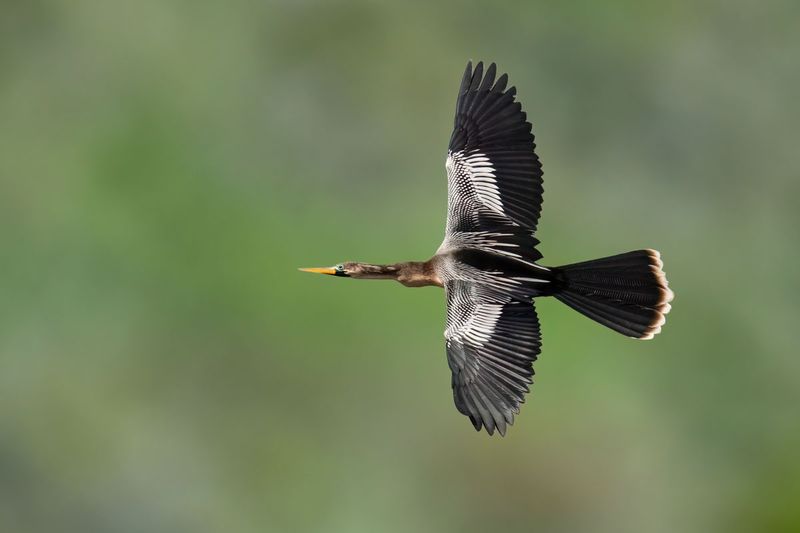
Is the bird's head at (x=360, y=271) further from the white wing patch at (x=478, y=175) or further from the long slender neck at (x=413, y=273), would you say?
the white wing patch at (x=478, y=175)

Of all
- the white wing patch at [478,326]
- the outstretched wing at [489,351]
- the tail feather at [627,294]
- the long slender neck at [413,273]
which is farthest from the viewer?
the tail feather at [627,294]

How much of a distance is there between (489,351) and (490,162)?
1304mm

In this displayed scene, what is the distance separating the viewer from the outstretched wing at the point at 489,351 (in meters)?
6.07

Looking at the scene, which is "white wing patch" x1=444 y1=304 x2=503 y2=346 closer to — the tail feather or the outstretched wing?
the outstretched wing

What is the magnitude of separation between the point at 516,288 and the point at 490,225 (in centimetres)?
52

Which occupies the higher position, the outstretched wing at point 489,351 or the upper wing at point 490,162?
the upper wing at point 490,162

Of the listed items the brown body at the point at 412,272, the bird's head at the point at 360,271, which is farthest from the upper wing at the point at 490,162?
the bird's head at the point at 360,271

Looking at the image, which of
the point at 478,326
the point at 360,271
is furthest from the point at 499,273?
the point at 360,271

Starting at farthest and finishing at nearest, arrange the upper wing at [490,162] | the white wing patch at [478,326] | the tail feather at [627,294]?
the upper wing at [490,162] → the tail feather at [627,294] → the white wing patch at [478,326]

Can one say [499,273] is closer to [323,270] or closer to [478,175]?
[478,175]

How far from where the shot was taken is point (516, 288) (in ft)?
20.6

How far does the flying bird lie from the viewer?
615cm

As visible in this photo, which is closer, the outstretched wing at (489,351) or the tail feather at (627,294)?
the outstretched wing at (489,351)

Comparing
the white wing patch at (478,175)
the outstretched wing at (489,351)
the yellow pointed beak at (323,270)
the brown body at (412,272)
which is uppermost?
the white wing patch at (478,175)
